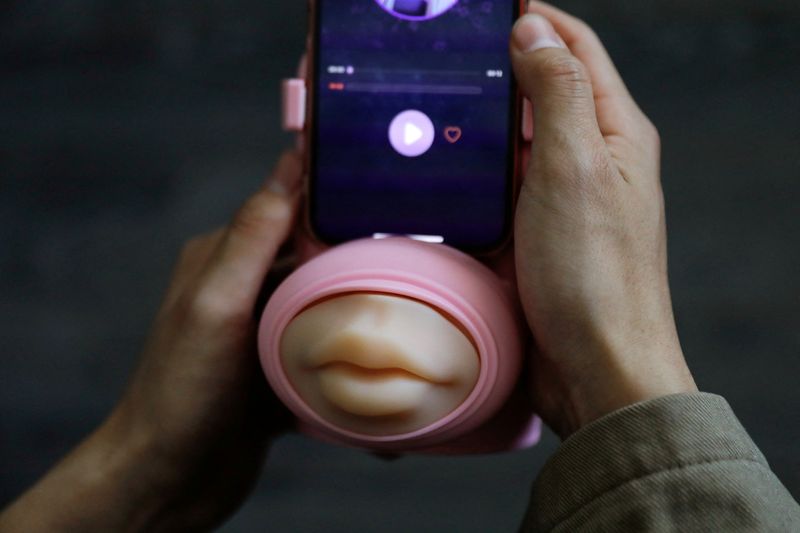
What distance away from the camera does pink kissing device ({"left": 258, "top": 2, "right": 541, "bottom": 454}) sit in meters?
0.49

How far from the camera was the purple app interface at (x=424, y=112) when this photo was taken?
0.58 m

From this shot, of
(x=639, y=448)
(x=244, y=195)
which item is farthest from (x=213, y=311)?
(x=244, y=195)

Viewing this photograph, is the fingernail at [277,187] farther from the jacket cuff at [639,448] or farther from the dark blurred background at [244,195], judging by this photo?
the dark blurred background at [244,195]

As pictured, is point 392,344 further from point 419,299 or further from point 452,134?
point 452,134

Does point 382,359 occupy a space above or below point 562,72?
below

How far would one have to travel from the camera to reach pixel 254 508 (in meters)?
1.05

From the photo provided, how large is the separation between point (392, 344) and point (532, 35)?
0.21 meters

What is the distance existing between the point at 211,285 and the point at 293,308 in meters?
0.12

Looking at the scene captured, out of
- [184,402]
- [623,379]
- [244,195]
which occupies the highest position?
[623,379]

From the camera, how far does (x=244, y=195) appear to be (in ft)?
3.76

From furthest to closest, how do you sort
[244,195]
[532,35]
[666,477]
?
[244,195] → [532,35] → [666,477]

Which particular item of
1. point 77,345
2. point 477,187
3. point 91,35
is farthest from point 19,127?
Result: point 477,187

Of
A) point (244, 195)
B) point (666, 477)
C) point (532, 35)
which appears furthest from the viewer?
point (244, 195)

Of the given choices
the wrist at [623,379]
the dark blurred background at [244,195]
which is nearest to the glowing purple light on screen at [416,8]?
the wrist at [623,379]
